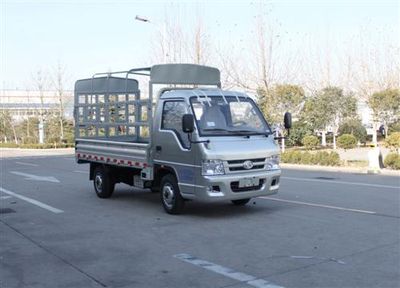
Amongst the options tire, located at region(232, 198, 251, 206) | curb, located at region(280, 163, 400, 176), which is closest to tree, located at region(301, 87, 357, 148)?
curb, located at region(280, 163, 400, 176)

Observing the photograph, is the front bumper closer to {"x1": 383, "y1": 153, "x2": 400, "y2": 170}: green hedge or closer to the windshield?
the windshield

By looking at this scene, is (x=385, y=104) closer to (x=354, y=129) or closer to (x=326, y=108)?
(x=354, y=129)

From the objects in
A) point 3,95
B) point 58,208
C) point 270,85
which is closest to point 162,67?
point 58,208

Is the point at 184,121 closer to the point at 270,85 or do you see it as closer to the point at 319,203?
the point at 319,203

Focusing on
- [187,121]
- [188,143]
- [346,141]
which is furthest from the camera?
[346,141]

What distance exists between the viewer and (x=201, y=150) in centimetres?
896

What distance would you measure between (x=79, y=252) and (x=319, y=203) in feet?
18.0

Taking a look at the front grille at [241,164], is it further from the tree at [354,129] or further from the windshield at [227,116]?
the tree at [354,129]

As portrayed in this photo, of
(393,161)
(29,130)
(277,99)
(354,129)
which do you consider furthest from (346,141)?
(29,130)

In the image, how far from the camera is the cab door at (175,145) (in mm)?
9267

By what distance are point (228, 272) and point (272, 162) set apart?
3.96 m

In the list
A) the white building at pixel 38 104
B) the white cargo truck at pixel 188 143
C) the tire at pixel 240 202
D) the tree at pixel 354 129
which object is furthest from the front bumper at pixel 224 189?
the white building at pixel 38 104

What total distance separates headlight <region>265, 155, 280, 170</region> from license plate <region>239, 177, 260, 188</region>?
38 cm

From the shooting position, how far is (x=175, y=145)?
953 centimetres
